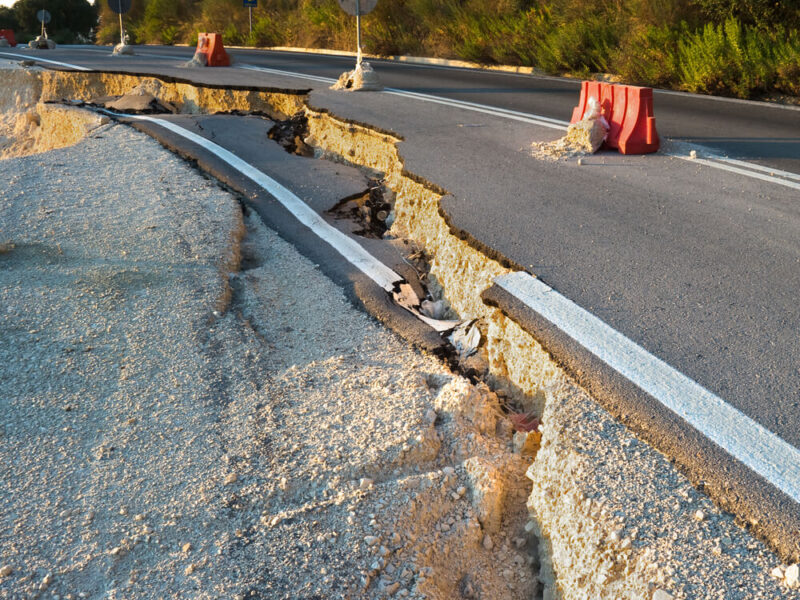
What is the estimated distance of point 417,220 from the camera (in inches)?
202

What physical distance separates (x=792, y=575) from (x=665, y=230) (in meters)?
2.77

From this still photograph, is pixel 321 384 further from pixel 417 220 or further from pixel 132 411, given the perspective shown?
pixel 417 220

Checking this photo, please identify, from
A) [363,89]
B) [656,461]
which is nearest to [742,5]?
[363,89]

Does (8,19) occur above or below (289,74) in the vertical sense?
above

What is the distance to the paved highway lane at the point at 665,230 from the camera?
2.91 m

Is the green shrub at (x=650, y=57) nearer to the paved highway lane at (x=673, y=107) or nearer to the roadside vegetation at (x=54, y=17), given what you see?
the paved highway lane at (x=673, y=107)

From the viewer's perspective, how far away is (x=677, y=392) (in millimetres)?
2623

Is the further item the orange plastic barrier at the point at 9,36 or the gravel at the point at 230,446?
the orange plastic barrier at the point at 9,36

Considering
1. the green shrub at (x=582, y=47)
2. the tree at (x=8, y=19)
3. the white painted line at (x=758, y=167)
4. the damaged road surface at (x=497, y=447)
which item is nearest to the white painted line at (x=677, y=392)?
the damaged road surface at (x=497, y=447)

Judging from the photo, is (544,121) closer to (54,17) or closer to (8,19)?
(54,17)

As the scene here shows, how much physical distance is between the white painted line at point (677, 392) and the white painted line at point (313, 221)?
0.95 metres

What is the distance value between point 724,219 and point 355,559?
3377 millimetres

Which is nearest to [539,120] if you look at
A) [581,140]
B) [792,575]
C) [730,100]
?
[581,140]

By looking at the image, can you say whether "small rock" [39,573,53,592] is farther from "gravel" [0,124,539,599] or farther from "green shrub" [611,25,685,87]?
"green shrub" [611,25,685,87]
